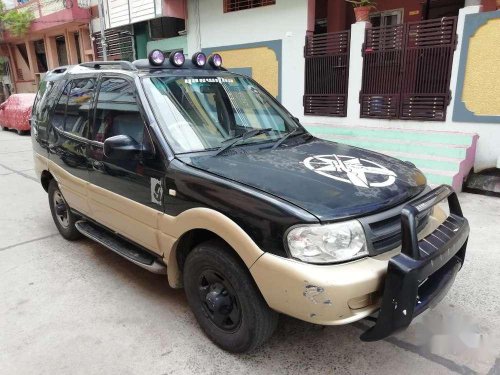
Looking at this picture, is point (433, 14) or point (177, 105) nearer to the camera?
point (177, 105)

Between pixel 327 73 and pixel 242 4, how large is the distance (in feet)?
10.8

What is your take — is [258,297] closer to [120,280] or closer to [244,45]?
[120,280]

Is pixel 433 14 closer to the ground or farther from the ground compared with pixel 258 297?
farther from the ground

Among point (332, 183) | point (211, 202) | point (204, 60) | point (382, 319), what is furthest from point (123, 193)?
point (382, 319)

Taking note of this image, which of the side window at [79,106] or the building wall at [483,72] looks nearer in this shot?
the side window at [79,106]

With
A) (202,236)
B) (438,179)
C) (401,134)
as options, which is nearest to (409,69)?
(401,134)

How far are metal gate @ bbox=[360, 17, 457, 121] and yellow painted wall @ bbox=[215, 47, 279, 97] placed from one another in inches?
93.9

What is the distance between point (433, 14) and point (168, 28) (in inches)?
294

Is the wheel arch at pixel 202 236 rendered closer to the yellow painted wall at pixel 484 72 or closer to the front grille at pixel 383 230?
the front grille at pixel 383 230

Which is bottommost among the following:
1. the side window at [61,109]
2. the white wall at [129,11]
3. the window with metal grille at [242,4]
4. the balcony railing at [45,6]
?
the side window at [61,109]

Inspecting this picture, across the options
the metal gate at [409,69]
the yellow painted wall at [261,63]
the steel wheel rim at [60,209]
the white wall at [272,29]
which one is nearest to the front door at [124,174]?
the steel wheel rim at [60,209]

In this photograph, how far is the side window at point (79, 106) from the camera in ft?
12.2

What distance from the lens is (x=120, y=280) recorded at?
3711mm

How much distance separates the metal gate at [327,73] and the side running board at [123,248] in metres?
5.95
